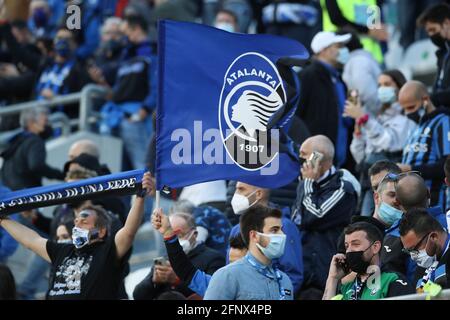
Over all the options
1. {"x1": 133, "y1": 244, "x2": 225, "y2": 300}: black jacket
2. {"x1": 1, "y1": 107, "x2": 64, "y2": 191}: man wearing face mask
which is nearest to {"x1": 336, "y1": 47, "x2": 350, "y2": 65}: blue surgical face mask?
{"x1": 1, "y1": 107, "x2": 64, "y2": 191}: man wearing face mask

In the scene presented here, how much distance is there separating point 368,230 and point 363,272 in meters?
0.31

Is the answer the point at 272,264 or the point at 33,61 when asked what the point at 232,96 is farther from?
the point at 33,61

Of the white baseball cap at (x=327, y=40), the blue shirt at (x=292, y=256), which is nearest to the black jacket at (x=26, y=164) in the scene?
the white baseball cap at (x=327, y=40)

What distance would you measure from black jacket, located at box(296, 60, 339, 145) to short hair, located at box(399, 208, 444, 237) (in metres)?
4.12

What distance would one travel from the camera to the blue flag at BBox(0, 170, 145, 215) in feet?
37.7

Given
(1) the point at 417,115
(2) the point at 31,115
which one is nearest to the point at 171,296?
(1) the point at 417,115

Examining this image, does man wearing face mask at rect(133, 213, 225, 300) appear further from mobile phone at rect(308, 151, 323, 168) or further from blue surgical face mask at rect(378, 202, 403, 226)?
blue surgical face mask at rect(378, 202, 403, 226)

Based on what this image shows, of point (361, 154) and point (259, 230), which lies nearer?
point (259, 230)

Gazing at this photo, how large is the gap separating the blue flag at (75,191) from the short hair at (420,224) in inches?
84.5

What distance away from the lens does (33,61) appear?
19.1 m

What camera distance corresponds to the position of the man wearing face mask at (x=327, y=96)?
14547 mm

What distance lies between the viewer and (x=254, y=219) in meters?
10.7
